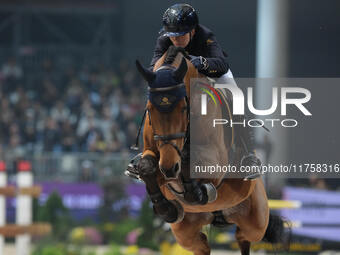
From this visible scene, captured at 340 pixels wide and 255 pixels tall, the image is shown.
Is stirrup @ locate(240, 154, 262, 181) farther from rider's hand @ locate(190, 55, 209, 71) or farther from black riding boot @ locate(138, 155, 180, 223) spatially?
rider's hand @ locate(190, 55, 209, 71)

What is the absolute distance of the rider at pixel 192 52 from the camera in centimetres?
398

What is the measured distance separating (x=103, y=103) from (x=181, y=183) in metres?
9.64

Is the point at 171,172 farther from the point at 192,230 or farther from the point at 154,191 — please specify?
the point at 192,230

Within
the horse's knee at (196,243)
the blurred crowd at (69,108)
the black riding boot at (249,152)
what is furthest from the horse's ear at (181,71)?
the blurred crowd at (69,108)

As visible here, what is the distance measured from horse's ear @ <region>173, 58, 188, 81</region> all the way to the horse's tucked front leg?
1.22 meters

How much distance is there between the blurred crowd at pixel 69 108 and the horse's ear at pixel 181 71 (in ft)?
24.6

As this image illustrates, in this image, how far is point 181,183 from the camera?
13.0ft

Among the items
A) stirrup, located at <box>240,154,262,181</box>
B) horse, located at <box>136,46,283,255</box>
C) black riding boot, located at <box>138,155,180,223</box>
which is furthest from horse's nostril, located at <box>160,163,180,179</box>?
stirrup, located at <box>240,154,262,181</box>

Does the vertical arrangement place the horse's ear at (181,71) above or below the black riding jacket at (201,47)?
below

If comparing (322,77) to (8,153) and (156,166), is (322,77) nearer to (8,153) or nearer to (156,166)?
(156,166)

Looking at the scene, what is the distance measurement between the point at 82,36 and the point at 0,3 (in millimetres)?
2292

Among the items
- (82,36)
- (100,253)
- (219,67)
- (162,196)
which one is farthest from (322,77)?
(82,36)

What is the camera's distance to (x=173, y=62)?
3.95m

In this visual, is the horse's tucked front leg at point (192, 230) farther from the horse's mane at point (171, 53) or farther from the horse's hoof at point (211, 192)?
the horse's mane at point (171, 53)
